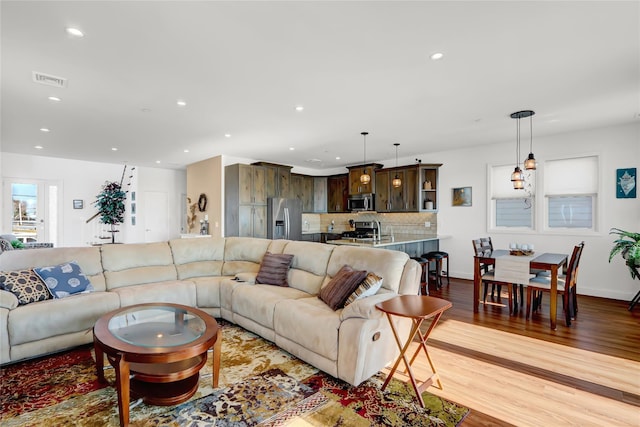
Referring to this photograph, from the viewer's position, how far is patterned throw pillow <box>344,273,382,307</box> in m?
2.75

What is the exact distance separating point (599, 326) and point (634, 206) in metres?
2.35

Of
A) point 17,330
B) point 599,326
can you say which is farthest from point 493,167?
point 17,330

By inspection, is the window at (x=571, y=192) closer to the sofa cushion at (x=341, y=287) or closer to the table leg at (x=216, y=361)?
the sofa cushion at (x=341, y=287)

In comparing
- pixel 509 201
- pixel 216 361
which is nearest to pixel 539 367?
pixel 216 361

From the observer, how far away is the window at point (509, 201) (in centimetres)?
591

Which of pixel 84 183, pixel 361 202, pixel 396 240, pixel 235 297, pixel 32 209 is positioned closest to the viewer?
pixel 235 297

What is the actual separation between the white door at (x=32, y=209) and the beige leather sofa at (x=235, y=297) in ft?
16.8

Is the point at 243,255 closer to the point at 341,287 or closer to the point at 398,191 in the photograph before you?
the point at 341,287

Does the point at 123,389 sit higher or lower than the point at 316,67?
lower

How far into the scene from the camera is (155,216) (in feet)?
28.9

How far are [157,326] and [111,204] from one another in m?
6.40

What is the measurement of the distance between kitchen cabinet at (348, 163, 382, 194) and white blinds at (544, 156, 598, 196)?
134 inches

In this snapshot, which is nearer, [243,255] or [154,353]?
[154,353]

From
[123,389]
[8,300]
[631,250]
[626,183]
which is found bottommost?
[123,389]
